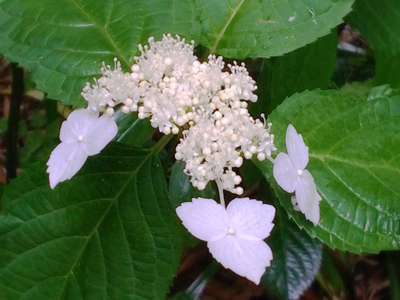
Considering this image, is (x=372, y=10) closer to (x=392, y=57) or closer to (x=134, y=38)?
(x=392, y=57)

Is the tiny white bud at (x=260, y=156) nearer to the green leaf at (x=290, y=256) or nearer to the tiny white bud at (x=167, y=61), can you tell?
the tiny white bud at (x=167, y=61)

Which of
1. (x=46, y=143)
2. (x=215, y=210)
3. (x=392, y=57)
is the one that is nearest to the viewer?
(x=215, y=210)

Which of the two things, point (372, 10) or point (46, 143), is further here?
point (46, 143)

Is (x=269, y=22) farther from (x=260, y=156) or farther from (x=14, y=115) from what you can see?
(x=14, y=115)

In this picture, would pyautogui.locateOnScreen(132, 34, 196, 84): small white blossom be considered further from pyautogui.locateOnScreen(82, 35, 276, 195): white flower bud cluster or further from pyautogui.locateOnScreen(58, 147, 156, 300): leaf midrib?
pyautogui.locateOnScreen(58, 147, 156, 300): leaf midrib

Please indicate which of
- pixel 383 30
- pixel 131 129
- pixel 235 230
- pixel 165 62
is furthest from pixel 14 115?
pixel 383 30

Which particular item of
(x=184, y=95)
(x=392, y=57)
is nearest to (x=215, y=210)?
(x=184, y=95)
